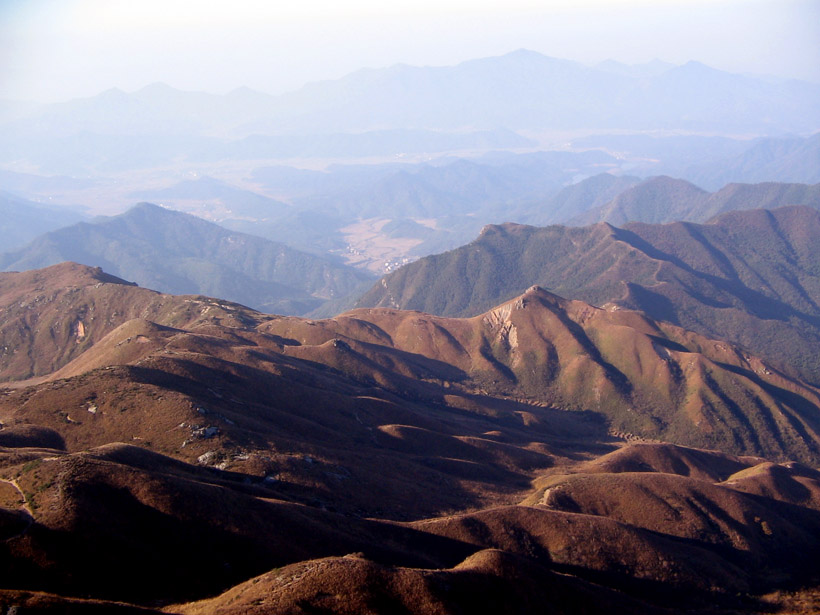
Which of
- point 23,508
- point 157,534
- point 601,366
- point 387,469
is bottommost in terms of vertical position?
point 601,366

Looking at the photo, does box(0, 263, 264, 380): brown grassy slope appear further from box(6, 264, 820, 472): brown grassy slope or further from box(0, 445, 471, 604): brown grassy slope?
box(0, 445, 471, 604): brown grassy slope

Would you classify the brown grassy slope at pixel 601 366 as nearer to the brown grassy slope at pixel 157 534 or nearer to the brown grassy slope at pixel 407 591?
the brown grassy slope at pixel 157 534

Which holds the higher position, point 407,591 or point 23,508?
point 23,508

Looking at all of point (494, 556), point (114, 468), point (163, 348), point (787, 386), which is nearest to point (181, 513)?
point (114, 468)

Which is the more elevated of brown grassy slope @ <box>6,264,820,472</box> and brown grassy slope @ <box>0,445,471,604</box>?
brown grassy slope @ <box>0,445,471,604</box>

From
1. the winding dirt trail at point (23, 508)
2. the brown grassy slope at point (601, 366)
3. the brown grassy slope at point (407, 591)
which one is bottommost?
the brown grassy slope at point (601, 366)

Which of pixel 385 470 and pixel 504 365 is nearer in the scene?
pixel 385 470

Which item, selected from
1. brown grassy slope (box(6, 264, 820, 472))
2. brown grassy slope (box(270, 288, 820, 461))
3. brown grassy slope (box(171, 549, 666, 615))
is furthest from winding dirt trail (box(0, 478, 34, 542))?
brown grassy slope (box(270, 288, 820, 461))

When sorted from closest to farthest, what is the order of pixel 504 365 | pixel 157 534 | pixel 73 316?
pixel 157 534, pixel 73 316, pixel 504 365

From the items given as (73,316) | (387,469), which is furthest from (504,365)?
(73,316)

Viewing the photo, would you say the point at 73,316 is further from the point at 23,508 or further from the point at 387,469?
the point at 23,508

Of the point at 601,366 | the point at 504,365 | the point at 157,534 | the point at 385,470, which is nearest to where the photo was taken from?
the point at 157,534

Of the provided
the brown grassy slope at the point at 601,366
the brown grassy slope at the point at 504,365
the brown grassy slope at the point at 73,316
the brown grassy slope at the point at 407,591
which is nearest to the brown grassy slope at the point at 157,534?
the brown grassy slope at the point at 407,591
